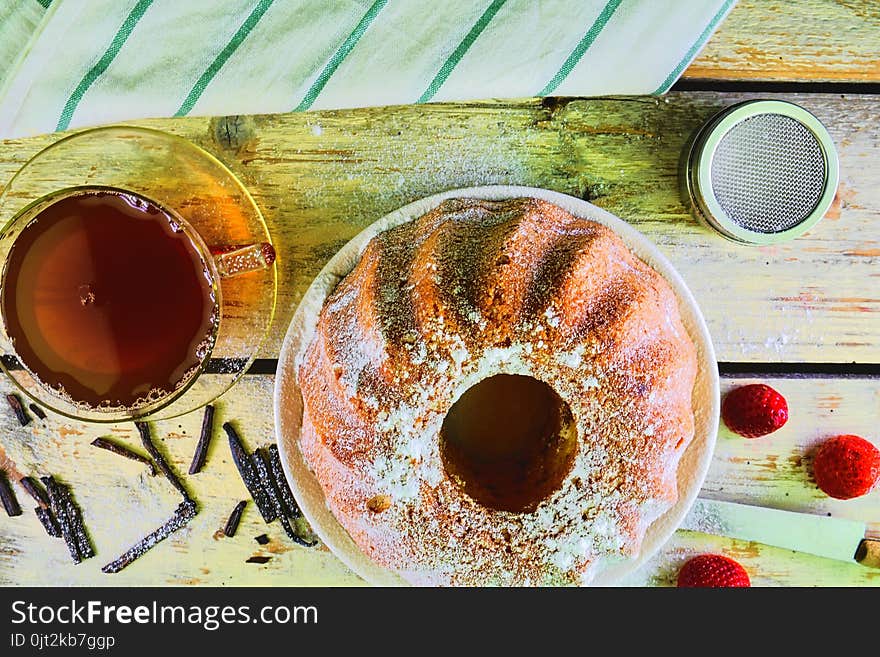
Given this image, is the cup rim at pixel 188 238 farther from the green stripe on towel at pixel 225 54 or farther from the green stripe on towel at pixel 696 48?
the green stripe on towel at pixel 696 48

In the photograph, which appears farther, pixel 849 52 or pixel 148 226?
pixel 849 52

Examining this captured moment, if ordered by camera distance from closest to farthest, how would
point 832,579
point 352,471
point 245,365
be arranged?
point 352,471
point 245,365
point 832,579

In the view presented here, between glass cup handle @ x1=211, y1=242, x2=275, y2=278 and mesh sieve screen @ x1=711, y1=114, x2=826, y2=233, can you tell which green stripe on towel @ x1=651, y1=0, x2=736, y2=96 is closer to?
mesh sieve screen @ x1=711, y1=114, x2=826, y2=233

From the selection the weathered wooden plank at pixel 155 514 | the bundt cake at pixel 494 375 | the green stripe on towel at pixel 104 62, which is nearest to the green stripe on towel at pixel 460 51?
the bundt cake at pixel 494 375

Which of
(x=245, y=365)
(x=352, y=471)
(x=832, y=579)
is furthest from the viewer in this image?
(x=832, y=579)

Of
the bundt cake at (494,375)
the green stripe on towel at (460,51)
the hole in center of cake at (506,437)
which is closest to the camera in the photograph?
the bundt cake at (494,375)

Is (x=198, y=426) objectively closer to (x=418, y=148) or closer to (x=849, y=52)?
(x=418, y=148)

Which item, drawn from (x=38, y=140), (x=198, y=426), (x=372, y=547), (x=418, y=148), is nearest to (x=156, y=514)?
(x=198, y=426)
